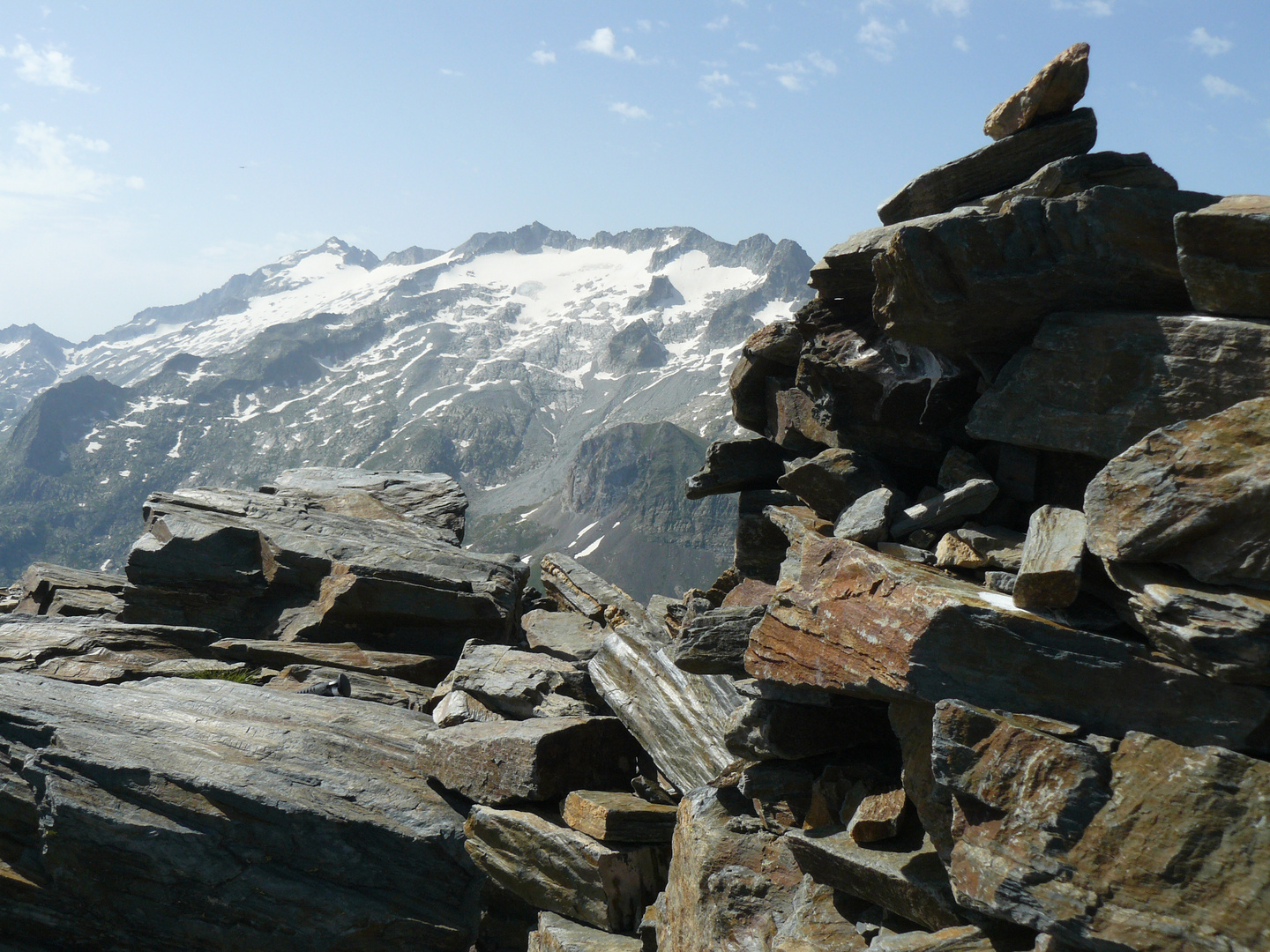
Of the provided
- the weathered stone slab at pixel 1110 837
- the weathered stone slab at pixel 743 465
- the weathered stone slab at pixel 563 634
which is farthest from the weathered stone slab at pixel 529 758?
the weathered stone slab at pixel 1110 837

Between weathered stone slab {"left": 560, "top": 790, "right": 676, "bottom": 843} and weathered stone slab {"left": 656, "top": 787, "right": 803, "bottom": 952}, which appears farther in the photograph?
weathered stone slab {"left": 560, "top": 790, "right": 676, "bottom": 843}

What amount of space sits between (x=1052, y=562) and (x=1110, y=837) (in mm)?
3096

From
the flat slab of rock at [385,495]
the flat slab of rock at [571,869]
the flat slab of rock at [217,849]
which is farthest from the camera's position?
the flat slab of rock at [385,495]

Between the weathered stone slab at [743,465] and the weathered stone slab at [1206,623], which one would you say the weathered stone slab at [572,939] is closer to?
the weathered stone slab at [743,465]

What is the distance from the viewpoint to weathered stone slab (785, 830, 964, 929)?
10062mm

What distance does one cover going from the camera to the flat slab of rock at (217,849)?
17047 millimetres

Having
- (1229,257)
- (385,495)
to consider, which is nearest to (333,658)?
(385,495)

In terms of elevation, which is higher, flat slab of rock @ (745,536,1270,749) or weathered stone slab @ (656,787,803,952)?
flat slab of rock @ (745,536,1270,749)

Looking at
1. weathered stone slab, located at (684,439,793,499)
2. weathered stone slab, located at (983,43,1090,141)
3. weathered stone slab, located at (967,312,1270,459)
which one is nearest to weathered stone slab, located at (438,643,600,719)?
weathered stone slab, located at (684,439,793,499)

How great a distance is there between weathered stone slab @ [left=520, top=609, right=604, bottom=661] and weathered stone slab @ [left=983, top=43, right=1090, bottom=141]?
18700mm

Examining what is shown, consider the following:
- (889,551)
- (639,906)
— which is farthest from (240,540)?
(889,551)

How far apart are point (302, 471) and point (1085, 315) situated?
40.2 m

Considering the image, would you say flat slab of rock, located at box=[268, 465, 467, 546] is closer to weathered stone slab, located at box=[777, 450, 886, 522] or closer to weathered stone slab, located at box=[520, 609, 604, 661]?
weathered stone slab, located at box=[520, 609, 604, 661]

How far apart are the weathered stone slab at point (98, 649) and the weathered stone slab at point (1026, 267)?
22841 mm
